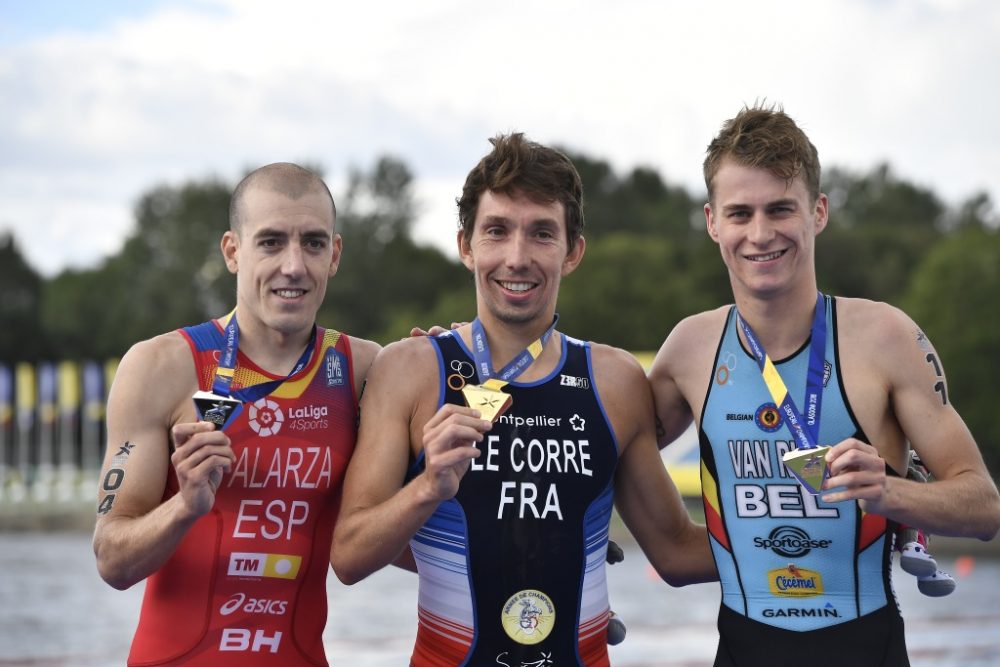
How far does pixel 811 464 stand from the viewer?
4.55 metres

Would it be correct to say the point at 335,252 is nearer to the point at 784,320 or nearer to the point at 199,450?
the point at 199,450

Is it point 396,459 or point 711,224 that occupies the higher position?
point 711,224

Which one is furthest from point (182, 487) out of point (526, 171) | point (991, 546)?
point (991, 546)

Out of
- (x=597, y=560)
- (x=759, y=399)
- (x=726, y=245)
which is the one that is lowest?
(x=597, y=560)

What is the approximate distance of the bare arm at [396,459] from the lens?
4570 millimetres

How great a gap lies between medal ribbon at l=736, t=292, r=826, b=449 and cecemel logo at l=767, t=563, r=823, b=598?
52 centimetres

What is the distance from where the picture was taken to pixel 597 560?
539 cm

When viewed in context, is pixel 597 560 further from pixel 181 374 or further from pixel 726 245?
pixel 181 374

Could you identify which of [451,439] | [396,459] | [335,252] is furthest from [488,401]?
[335,252]

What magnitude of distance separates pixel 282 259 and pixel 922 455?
8.66ft

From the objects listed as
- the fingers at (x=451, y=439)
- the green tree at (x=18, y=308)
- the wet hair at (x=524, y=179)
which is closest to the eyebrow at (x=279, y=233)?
the wet hair at (x=524, y=179)

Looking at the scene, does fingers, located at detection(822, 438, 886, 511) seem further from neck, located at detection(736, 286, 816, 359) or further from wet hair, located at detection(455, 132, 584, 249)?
wet hair, located at detection(455, 132, 584, 249)

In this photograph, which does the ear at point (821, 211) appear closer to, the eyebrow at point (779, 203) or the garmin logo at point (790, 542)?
the eyebrow at point (779, 203)

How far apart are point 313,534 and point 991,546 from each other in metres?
37.1
